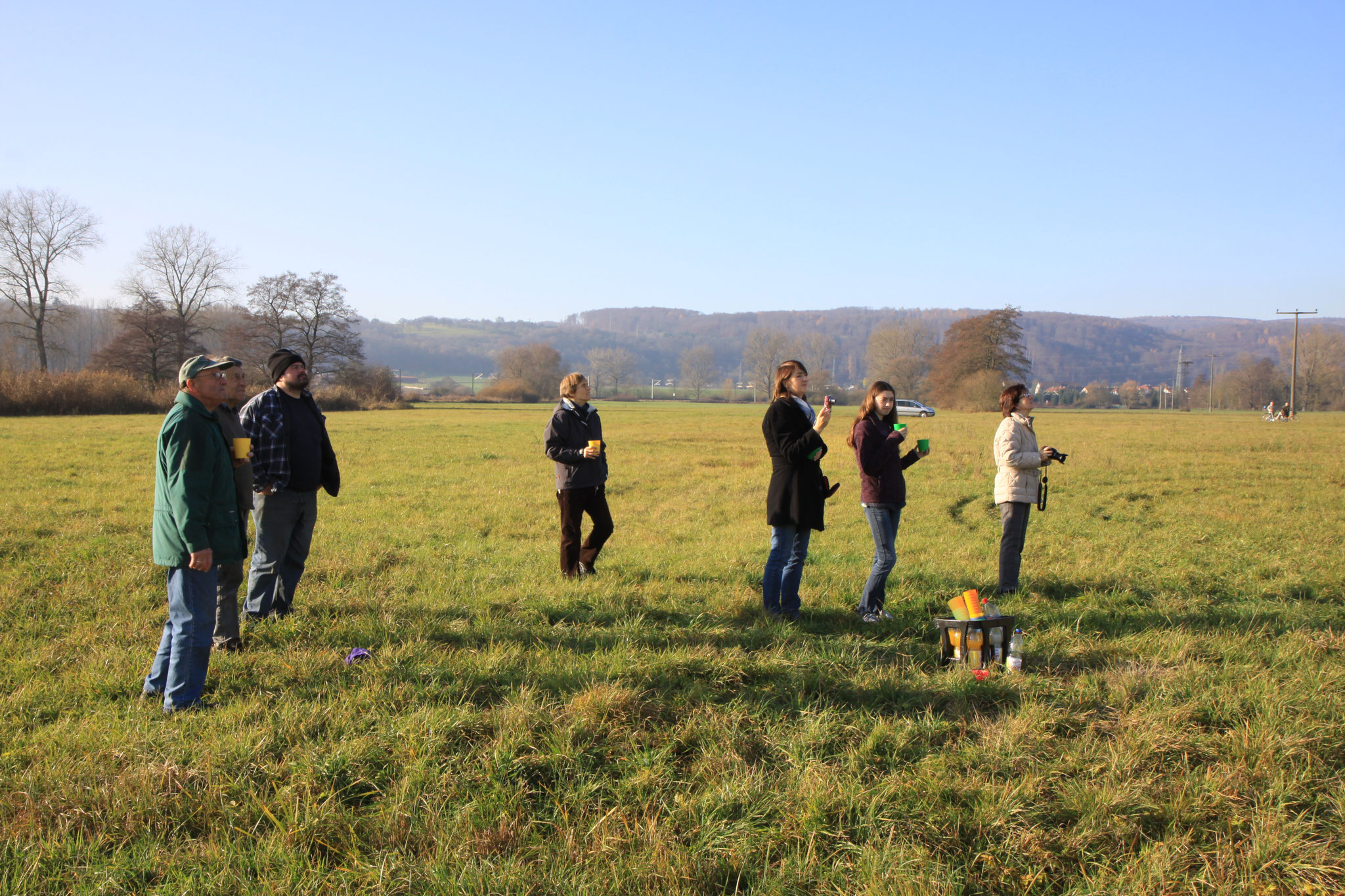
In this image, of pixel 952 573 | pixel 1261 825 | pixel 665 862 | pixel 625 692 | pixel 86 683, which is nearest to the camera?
pixel 665 862

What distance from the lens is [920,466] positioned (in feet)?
62.0

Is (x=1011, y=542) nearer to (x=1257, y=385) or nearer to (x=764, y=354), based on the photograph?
(x=1257, y=385)

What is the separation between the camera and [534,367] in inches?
4306

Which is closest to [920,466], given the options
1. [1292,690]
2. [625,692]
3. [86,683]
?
[1292,690]

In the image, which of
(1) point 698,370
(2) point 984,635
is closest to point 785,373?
(2) point 984,635

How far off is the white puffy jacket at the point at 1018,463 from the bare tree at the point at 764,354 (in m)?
127

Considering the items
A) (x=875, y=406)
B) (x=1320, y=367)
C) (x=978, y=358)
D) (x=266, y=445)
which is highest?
(x=1320, y=367)

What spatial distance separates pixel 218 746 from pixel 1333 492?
17943 mm

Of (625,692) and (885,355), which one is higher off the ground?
(885,355)

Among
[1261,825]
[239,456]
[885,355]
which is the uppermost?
[885,355]

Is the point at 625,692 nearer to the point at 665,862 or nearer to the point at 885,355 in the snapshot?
the point at 665,862

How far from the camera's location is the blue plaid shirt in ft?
19.2

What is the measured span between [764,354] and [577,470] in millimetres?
138819

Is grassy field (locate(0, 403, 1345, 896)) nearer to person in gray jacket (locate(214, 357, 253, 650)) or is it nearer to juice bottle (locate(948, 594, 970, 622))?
person in gray jacket (locate(214, 357, 253, 650))
